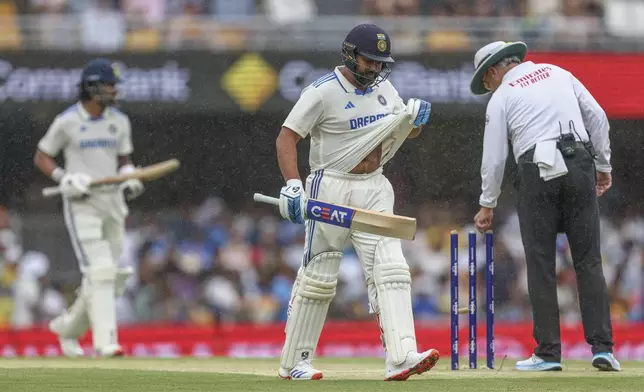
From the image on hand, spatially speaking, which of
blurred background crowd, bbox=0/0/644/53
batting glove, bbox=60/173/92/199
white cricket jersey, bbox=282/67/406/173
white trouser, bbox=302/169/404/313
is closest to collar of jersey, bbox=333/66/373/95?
white cricket jersey, bbox=282/67/406/173

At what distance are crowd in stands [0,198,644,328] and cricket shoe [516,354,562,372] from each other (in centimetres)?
660

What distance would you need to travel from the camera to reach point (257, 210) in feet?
49.5

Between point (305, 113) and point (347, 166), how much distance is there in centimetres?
33

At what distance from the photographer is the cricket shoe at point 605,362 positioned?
696 cm

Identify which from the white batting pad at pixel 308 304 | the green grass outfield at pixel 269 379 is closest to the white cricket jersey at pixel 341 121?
the white batting pad at pixel 308 304

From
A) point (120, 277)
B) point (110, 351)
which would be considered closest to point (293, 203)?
point (110, 351)

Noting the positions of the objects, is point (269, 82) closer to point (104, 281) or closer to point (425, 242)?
point (425, 242)

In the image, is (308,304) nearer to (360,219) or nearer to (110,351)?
(360,219)

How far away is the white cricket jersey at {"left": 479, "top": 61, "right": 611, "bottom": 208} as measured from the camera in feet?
23.1

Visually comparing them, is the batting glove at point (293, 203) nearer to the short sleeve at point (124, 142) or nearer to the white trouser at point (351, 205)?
the white trouser at point (351, 205)

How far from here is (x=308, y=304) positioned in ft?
21.9

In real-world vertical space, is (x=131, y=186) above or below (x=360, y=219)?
above

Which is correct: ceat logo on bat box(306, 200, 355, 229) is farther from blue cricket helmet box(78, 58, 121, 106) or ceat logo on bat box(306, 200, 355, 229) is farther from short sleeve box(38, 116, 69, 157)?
short sleeve box(38, 116, 69, 157)

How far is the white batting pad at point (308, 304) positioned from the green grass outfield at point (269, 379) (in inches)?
6.5
